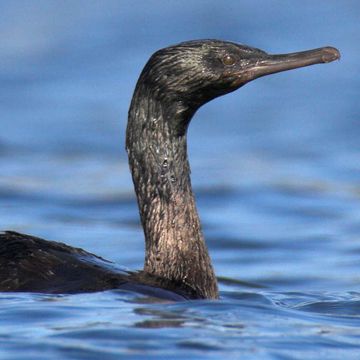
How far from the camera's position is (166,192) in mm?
10797

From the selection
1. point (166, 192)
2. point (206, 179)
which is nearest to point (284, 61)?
point (166, 192)

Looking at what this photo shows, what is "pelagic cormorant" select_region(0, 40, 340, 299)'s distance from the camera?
10188mm

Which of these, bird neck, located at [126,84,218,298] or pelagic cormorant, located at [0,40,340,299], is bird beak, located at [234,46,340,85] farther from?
bird neck, located at [126,84,218,298]

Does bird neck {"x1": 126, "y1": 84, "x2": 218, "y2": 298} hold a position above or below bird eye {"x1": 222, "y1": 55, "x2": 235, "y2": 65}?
below

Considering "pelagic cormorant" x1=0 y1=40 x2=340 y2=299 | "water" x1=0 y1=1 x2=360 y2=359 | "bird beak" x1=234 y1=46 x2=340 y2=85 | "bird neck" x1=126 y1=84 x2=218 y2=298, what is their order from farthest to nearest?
"bird neck" x1=126 y1=84 x2=218 y2=298, "bird beak" x1=234 y1=46 x2=340 y2=85, "pelagic cormorant" x1=0 y1=40 x2=340 y2=299, "water" x1=0 y1=1 x2=360 y2=359

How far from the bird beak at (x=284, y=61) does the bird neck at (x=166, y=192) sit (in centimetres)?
44

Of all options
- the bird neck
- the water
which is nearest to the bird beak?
the bird neck

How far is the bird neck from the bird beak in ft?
1.43

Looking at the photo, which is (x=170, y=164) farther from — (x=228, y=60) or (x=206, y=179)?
(x=206, y=179)

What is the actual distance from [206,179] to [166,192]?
6.14 m

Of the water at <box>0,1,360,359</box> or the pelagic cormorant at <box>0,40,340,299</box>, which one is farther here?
the pelagic cormorant at <box>0,40,340,299</box>

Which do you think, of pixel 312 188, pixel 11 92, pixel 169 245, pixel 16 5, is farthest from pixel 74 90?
pixel 169 245

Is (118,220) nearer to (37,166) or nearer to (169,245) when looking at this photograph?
(37,166)

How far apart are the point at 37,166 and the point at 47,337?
8.63 meters
